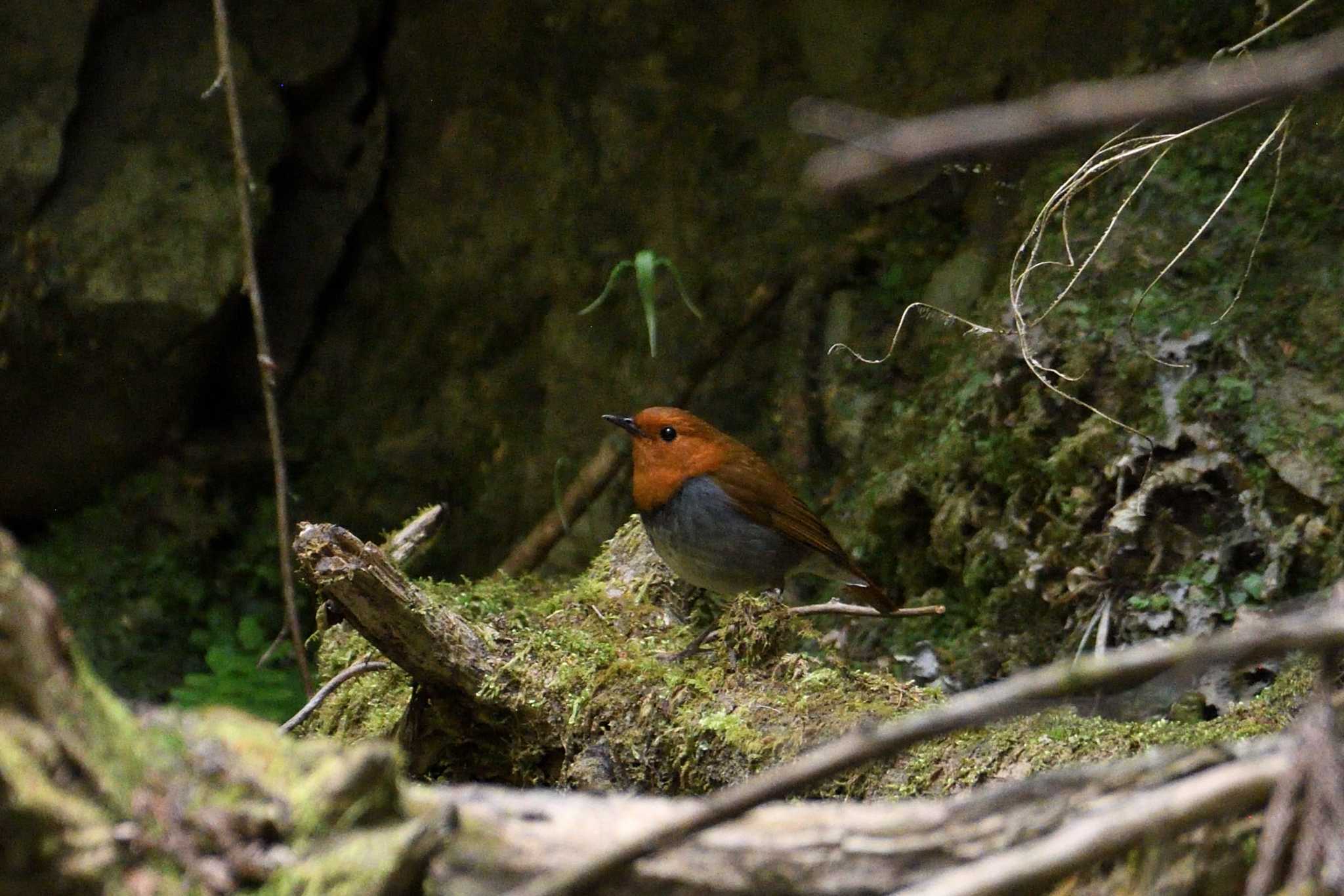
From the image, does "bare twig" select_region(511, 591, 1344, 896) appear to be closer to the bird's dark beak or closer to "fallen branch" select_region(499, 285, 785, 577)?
the bird's dark beak

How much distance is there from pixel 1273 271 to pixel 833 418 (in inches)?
69.6

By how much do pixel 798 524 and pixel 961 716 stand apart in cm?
309

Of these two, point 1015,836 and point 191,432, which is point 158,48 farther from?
point 1015,836

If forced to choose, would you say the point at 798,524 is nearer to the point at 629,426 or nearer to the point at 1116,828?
the point at 629,426

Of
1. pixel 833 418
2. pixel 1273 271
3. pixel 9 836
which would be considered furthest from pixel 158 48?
pixel 9 836

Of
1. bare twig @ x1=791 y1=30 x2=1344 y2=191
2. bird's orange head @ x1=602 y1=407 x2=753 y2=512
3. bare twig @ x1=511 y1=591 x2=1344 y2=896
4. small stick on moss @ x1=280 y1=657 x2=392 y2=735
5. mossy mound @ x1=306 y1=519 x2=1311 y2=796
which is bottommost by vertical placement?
mossy mound @ x1=306 y1=519 x2=1311 y2=796

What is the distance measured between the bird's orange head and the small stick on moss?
1164 mm

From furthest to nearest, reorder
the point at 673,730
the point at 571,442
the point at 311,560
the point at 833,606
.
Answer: the point at 571,442
the point at 833,606
the point at 673,730
the point at 311,560

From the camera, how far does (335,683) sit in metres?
3.35

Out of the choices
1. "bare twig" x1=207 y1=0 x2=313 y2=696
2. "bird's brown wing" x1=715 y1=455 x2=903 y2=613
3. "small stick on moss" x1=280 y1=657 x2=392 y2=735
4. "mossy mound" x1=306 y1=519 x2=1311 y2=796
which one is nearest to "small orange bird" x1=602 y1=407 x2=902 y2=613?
"bird's brown wing" x1=715 y1=455 x2=903 y2=613

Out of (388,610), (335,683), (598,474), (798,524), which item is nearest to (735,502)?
(798,524)

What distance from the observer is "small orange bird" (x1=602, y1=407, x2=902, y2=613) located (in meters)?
4.28

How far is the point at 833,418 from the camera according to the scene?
5.40m

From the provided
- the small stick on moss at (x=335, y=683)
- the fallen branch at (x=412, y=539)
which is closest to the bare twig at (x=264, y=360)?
the small stick on moss at (x=335, y=683)
